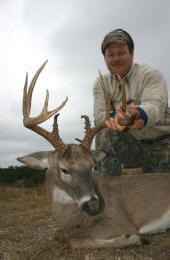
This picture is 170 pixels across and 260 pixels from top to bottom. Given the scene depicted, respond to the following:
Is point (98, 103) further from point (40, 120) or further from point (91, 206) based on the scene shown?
point (91, 206)

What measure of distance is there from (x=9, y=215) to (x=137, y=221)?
13.2 feet

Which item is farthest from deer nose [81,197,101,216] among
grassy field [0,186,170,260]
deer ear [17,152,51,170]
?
deer ear [17,152,51,170]

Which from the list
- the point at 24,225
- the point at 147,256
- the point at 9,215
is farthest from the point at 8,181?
the point at 147,256

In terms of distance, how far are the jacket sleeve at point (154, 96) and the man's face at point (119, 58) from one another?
21.1 inches

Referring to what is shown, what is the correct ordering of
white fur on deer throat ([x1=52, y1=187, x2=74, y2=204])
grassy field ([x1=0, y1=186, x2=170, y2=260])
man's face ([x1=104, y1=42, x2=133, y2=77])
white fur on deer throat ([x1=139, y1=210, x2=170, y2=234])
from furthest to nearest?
1. man's face ([x1=104, y1=42, x2=133, y2=77])
2. white fur on deer throat ([x1=139, y1=210, x2=170, y2=234])
3. white fur on deer throat ([x1=52, y1=187, x2=74, y2=204])
4. grassy field ([x1=0, y1=186, x2=170, y2=260])

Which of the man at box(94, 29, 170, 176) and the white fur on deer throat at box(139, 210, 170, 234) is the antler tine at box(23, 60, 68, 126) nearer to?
the man at box(94, 29, 170, 176)

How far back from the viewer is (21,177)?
20688 mm

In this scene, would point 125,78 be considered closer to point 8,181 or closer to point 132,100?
point 132,100

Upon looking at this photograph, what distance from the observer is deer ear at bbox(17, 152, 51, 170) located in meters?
4.60

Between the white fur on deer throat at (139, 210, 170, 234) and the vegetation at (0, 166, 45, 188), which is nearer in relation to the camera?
the white fur on deer throat at (139, 210, 170, 234)

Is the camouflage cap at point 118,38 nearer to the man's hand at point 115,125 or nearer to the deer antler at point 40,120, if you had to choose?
the deer antler at point 40,120

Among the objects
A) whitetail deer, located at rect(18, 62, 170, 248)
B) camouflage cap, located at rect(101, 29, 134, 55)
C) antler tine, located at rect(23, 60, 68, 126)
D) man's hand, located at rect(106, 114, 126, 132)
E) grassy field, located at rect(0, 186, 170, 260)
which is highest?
camouflage cap, located at rect(101, 29, 134, 55)

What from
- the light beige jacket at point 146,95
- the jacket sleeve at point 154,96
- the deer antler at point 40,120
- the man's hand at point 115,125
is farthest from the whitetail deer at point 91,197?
the light beige jacket at point 146,95

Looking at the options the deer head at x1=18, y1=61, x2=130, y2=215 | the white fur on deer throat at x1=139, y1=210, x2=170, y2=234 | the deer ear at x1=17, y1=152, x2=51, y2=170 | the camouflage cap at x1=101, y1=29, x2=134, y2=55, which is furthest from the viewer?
the camouflage cap at x1=101, y1=29, x2=134, y2=55
